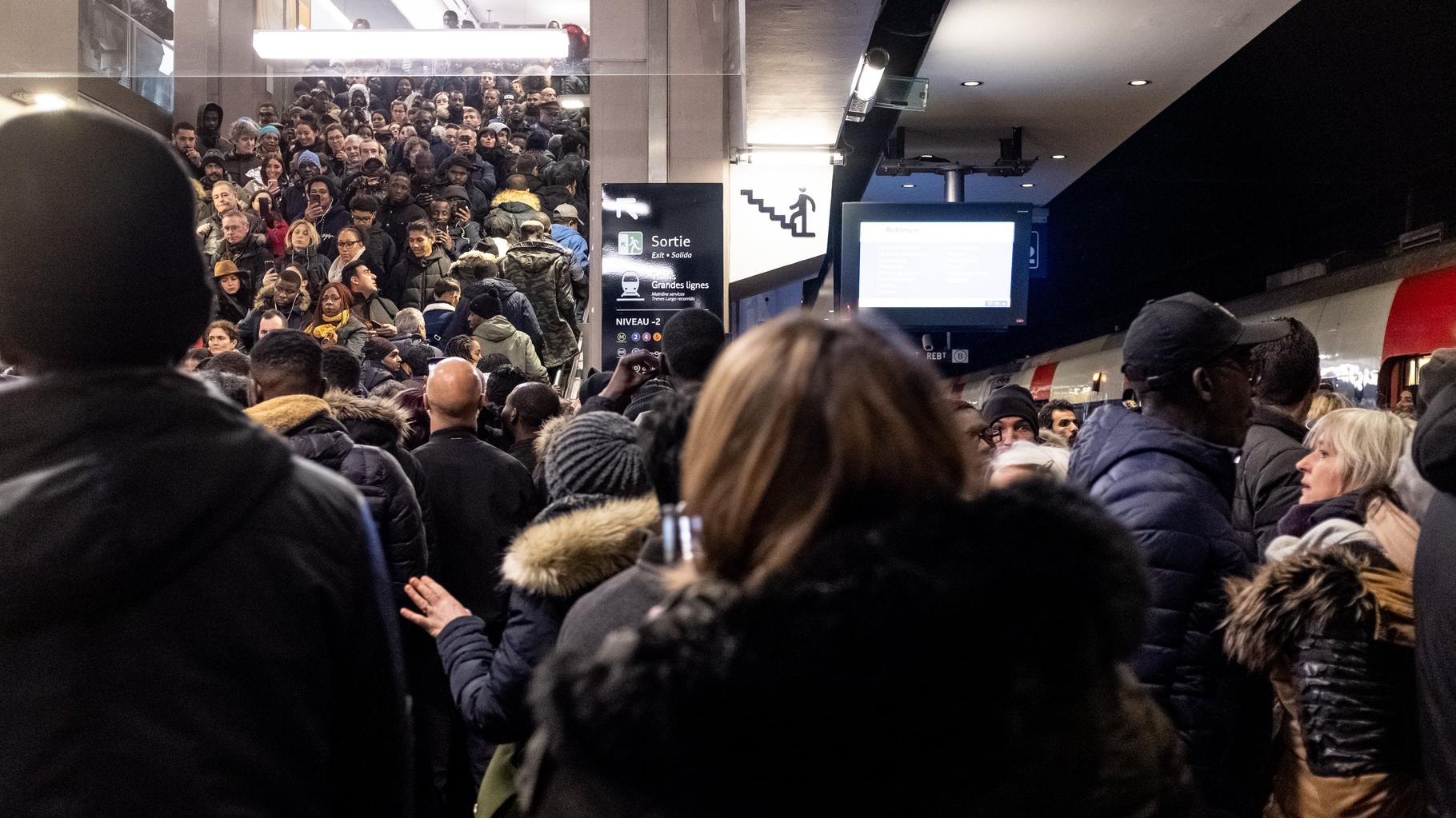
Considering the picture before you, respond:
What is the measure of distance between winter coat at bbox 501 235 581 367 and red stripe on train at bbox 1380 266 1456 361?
23.2 ft

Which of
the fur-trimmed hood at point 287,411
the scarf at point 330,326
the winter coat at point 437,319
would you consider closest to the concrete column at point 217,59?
the winter coat at point 437,319

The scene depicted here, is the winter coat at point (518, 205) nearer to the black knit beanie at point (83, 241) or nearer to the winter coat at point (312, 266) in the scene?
the winter coat at point (312, 266)

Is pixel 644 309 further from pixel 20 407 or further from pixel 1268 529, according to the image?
pixel 20 407

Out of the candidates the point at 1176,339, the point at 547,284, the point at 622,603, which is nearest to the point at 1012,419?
the point at 1176,339

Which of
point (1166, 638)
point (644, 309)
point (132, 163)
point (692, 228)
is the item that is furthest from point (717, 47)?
point (132, 163)

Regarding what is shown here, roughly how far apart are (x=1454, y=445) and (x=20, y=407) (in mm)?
2455

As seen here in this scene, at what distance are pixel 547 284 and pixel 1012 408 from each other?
6.56 m

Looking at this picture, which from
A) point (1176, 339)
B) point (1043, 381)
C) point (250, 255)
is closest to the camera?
point (1176, 339)

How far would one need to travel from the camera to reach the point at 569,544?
2.17 metres

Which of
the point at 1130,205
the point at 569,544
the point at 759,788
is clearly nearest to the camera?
the point at 759,788

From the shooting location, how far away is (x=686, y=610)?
116 centimetres

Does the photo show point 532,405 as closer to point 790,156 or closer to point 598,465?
point 598,465

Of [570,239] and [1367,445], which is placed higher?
[570,239]

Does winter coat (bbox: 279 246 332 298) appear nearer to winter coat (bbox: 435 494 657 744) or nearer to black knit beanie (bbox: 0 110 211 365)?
winter coat (bbox: 435 494 657 744)
